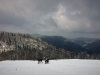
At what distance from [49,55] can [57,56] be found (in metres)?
9.72

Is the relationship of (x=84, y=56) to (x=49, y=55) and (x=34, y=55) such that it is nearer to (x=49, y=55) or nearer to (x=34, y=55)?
(x=49, y=55)

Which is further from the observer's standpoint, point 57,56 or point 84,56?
point 84,56

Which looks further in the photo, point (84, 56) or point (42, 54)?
point (84, 56)

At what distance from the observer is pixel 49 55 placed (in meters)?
181

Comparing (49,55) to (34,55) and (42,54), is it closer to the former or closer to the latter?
(42,54)

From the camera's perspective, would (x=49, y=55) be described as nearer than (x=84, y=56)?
Yes

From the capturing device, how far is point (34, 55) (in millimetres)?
190750

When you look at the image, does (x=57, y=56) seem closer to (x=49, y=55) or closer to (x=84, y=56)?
(x=49, y=55)

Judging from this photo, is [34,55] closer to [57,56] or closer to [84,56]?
[57,56]

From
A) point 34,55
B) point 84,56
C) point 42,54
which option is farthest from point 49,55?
point 84,56

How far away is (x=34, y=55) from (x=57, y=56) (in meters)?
29.6

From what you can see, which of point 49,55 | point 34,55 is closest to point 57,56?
point 49,55

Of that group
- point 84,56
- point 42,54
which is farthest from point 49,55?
point 84,56

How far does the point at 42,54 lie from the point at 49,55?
31.7 ft
